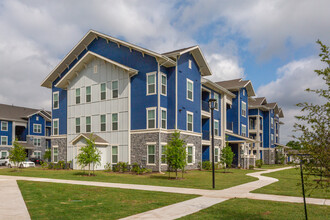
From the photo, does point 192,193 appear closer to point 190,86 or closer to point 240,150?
point 190,86

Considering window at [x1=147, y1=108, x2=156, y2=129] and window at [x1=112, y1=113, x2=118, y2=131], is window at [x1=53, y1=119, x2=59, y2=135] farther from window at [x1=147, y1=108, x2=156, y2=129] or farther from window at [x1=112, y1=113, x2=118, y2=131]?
window at [x1=147, y1=108, x2=156, y2=129]

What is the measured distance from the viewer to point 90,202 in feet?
38.5

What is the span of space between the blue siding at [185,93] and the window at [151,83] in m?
2.72

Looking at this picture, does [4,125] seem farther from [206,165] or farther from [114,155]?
[206,165]

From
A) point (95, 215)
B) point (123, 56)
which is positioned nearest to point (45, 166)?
point (123, 56)

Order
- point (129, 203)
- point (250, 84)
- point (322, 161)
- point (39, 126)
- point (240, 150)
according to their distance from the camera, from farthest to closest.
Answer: point (39, 126) < point (250, 84) < point (240, 150) < point (129, 203) < point (322, 161)

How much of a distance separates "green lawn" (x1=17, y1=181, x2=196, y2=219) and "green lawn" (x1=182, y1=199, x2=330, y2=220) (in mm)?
2044

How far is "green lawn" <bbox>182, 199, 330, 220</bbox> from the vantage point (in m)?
9.34

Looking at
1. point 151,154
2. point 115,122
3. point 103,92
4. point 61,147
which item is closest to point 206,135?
point 151,154

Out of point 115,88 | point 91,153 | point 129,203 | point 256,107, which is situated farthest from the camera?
point 256,107

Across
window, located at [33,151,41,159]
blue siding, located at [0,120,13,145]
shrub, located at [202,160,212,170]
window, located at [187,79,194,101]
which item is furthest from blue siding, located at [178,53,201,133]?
blue siding, located at [0,120,13,145]

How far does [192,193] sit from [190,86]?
18.4 meters

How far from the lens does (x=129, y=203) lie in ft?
37.9

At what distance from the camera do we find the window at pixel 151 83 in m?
28.3
